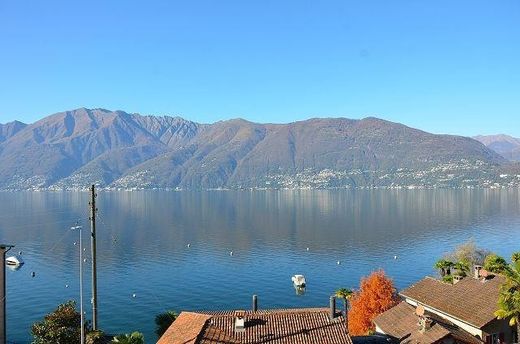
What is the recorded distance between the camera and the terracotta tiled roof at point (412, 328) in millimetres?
38094

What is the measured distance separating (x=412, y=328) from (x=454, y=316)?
17.5ft

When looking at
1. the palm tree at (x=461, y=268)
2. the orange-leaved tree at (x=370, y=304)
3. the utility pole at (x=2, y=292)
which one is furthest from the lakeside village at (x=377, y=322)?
the orange-leaved tree at (x=370, y=304)

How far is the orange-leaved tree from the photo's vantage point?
64.9 metres

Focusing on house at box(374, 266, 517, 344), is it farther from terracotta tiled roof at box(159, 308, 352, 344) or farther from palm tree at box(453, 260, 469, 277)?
palm tree at box(453, 260, 469, 277)

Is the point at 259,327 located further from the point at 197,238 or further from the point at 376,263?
the point at 197,238

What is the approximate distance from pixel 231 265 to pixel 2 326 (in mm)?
92226

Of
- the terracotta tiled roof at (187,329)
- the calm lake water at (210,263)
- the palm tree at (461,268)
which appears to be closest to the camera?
the terracotta tiled roof at (187,329)

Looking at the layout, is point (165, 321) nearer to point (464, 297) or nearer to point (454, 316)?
point (454, 316)

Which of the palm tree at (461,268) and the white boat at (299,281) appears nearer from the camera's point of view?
the palm tree at (461,268)

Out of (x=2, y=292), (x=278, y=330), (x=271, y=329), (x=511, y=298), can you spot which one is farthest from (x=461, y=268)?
(x=2, y=292)

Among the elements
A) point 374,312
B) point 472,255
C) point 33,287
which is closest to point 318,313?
point 374,312

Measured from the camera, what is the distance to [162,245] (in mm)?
157375

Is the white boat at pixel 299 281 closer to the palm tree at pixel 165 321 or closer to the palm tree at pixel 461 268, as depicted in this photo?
the palm tree at pixel 461 268

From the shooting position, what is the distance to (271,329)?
31.8 m
